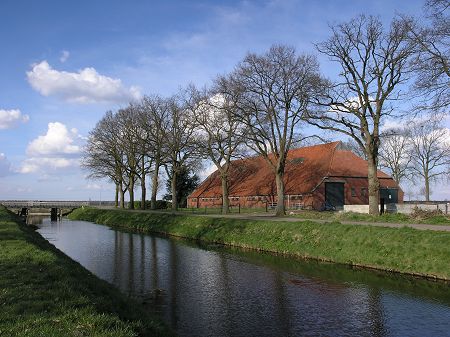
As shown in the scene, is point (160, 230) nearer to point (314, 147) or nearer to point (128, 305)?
point (314, 147)

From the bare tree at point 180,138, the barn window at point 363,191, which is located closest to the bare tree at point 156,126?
the bare tree at point 180,138

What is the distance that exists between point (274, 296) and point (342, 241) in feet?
27.7

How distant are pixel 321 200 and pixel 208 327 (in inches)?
1484

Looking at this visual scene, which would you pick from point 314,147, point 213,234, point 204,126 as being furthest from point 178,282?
point 314,147

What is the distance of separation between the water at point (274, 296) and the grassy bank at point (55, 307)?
7.38 feet

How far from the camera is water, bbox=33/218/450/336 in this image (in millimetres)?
10984

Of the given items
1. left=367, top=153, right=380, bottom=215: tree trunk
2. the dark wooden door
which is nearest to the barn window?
the dark wooden door

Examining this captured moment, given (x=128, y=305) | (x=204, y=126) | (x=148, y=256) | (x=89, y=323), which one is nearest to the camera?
(x=89, y=323)

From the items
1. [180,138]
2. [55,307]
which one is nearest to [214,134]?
[180,138]

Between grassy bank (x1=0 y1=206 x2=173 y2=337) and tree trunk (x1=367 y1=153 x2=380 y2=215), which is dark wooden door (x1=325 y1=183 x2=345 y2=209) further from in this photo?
grassy bank (x1=0 y1=206 x2=173 y2=337)

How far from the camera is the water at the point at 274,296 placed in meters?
11.0

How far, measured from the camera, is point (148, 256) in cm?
2444

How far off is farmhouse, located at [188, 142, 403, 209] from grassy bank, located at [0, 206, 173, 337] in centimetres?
3791

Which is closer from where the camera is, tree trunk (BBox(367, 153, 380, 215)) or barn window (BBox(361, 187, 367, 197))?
tree trunk (BBox(367, 153, 380, 215))
